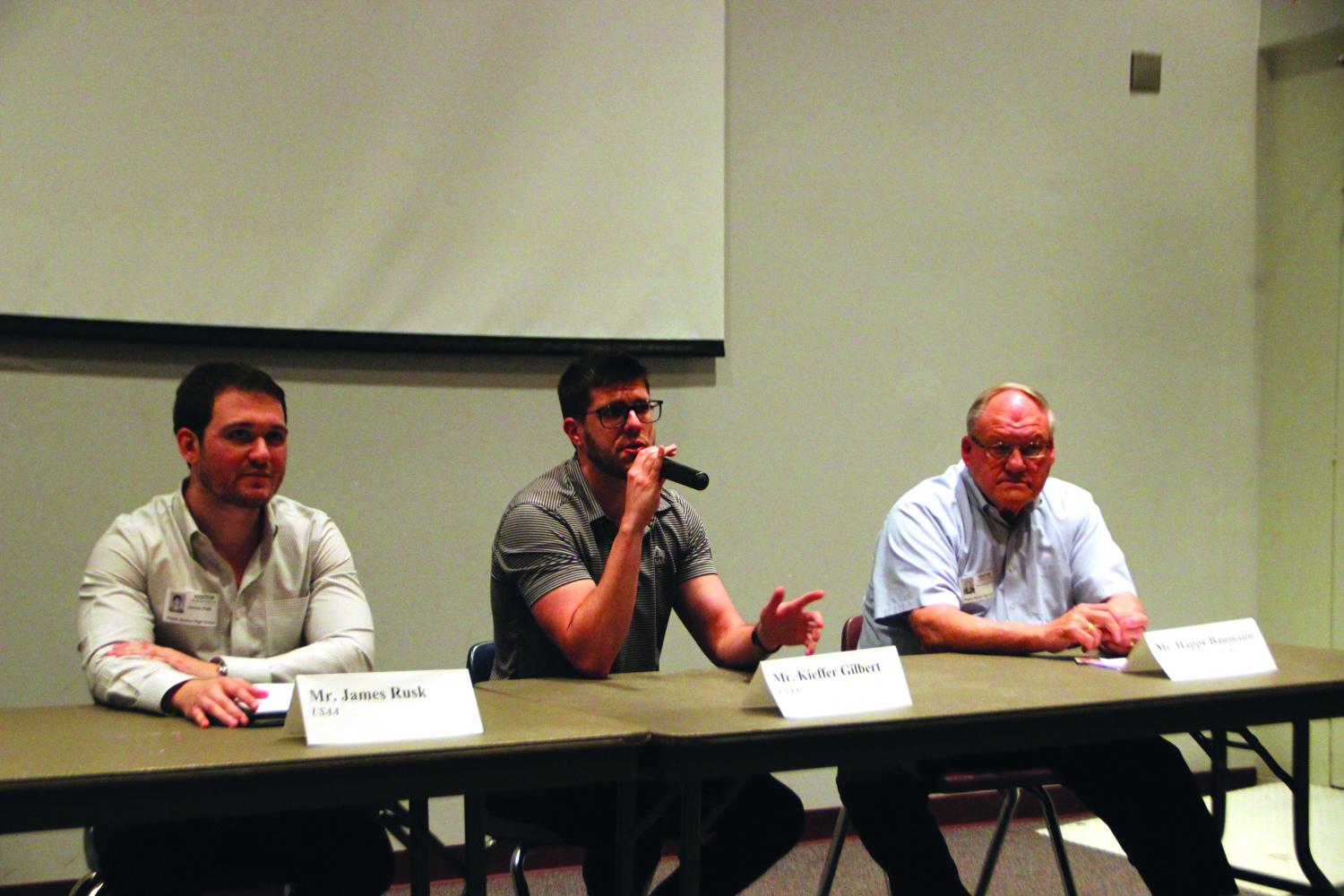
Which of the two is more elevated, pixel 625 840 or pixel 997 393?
pixel 997 393

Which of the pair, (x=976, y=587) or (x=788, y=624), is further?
(x=976, y=587)

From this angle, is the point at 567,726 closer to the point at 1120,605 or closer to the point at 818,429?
the point at 1120,605

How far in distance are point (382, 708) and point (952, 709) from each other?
2.41 ft

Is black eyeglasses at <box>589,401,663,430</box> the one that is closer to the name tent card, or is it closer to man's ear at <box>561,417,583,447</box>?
man's ear at <box>561,417,583,447</box>

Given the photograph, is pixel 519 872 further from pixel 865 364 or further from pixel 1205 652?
pixel 865 364

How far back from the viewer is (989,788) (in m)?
2.19

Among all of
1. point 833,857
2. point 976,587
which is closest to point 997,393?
point 976,587

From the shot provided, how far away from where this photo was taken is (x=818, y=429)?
3434mm

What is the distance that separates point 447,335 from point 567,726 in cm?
169

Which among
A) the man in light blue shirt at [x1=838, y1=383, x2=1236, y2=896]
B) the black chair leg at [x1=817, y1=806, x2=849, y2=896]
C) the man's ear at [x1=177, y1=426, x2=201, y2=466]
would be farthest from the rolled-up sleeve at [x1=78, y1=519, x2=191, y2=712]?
the black chair leg at [x1=817, y1=806, x2=849, y2=896]

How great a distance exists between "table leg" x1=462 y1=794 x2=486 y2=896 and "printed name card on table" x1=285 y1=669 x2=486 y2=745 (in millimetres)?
141

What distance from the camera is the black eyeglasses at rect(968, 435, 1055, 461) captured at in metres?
2.47

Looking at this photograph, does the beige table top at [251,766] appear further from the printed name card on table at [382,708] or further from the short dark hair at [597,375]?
the short dark hair at [597,375]

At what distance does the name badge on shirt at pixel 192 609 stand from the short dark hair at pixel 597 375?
0.67m
